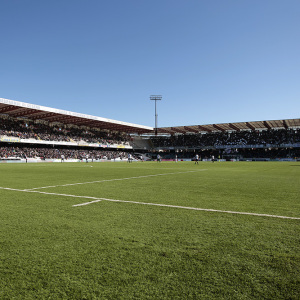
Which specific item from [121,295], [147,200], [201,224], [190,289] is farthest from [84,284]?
[147,200]

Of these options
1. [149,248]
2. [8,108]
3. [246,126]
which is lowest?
[149,248]

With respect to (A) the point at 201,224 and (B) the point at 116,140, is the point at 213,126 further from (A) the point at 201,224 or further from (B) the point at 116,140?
(A) the point at 201,224

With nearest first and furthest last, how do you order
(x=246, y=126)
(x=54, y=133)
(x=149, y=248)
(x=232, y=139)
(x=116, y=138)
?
(x=149, y=248)
(x=54, y=133)
(x=246, y=126)
(x=232, y=139)
(x=116, y=138)

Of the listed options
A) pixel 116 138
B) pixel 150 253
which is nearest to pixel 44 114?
pixel 116 138

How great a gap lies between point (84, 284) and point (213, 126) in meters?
65.8

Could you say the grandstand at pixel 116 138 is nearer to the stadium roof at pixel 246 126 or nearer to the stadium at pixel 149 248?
the stadium roof at pixel 246 126

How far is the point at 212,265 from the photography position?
263 centimetres

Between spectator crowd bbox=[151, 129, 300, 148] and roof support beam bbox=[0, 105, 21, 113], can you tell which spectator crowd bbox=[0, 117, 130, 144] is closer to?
roof support beam bbox=[0, 105, 21, 113]

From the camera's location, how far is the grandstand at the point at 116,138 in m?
51.1

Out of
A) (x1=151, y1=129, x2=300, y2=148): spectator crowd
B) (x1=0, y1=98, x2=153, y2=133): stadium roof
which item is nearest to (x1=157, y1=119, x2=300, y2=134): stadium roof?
(x1=151, y1=129, x2=300, y2=148): spectator crowd

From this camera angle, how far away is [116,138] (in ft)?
256

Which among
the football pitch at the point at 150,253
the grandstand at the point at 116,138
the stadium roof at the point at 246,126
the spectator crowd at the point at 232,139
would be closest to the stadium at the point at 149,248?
the football pitch at the point at 150,253

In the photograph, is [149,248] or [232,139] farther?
[232,139]

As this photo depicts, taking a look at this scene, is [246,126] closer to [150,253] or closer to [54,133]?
[54,133]
